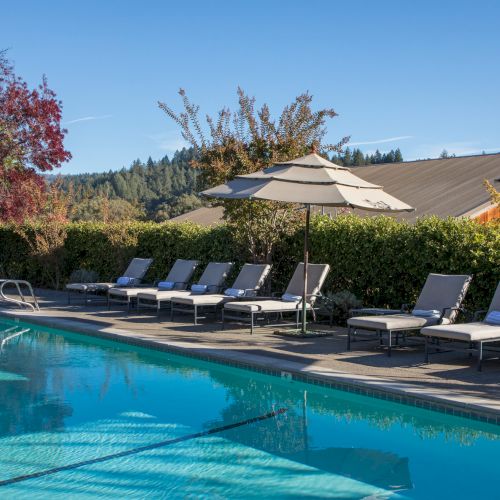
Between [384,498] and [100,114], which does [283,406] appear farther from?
[100,114]

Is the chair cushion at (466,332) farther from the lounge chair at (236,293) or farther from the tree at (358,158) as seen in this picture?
the tree at (358,158)

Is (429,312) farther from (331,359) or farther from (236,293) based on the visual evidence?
(236,293)

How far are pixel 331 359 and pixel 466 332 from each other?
5.47 ft

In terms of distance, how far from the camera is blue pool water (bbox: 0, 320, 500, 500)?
525 centimetres

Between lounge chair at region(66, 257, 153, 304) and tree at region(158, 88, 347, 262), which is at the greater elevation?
tree at region(158, 88, 347, 262)

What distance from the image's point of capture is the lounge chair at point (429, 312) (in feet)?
29.2

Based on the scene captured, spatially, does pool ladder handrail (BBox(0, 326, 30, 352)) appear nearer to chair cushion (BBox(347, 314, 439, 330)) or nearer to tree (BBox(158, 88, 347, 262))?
tree (BBox(158, 88, 347, 262))

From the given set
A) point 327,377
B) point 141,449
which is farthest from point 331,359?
point 141,449

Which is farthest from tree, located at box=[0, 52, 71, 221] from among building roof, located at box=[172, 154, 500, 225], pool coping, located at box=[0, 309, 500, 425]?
building roof, located at box=[172, 154, 500, 225]

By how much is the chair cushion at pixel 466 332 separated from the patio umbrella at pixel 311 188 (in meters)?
2.19

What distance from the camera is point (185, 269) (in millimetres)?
14289

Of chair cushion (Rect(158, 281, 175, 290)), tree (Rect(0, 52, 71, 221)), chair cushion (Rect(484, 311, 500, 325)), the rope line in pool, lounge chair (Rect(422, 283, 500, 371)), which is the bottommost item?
the rope line in pool

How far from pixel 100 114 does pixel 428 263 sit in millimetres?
13508

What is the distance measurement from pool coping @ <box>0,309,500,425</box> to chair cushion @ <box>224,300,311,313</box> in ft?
4.68
